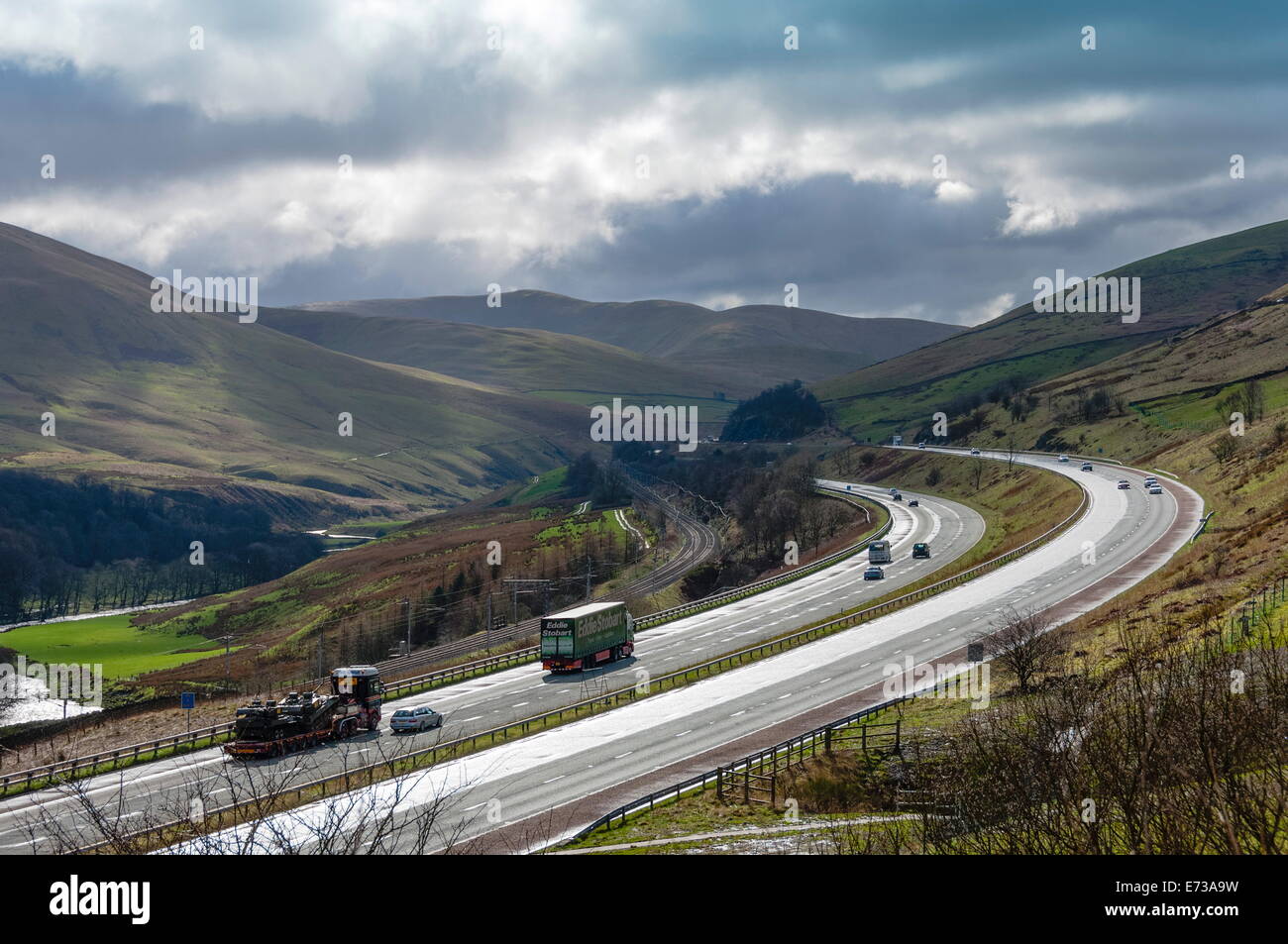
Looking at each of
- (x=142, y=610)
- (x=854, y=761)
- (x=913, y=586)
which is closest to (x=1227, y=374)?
(x=913, y=586)

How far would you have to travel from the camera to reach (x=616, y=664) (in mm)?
67500

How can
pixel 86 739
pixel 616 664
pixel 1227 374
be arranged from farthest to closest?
pixel 1227 374 → pixel 616 664 → pixel 86 739

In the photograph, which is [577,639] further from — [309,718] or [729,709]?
[309,718]

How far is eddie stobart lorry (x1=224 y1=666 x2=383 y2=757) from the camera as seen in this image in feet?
155

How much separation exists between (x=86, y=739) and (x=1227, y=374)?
159471 mm

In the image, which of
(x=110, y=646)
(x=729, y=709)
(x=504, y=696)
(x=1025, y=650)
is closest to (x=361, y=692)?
(x=504, y=696)

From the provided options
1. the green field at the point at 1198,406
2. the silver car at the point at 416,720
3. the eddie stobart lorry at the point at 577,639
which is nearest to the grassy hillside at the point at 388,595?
the eddie stobart lorry at the point at 577,639

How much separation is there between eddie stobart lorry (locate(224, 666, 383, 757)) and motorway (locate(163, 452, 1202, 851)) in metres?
8.54

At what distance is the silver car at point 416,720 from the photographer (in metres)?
51.9

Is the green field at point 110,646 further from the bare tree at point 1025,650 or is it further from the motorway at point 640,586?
the bare tree at point 1025,650
